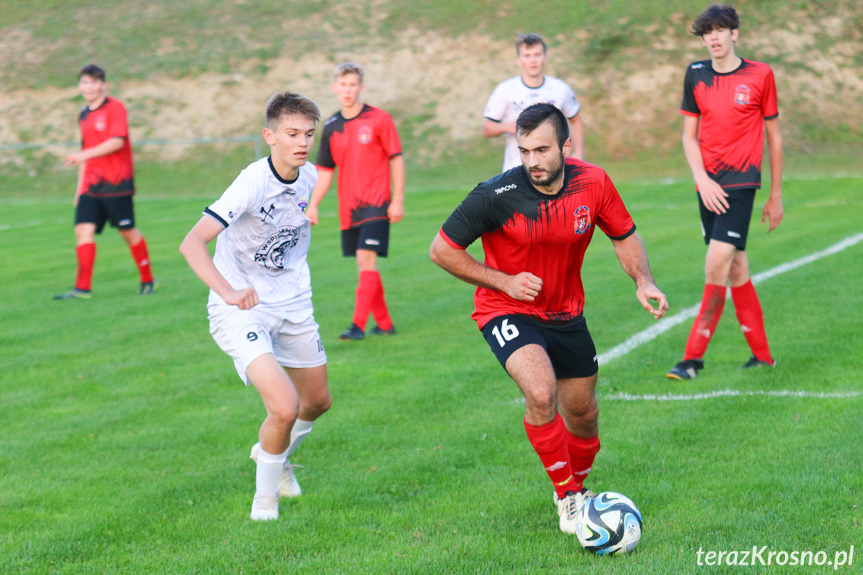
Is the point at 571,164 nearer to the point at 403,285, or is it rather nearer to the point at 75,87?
the point at 403,285

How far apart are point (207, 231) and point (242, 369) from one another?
0.72m

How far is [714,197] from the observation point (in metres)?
7.16

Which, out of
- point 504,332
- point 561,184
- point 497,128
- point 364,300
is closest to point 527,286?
point 504,332

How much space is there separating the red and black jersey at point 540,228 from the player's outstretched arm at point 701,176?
2584 mm

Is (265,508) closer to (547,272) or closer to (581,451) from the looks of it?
(581,451)

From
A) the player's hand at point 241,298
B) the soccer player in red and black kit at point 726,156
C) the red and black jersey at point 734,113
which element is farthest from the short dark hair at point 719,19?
the player's hand at point 241,298

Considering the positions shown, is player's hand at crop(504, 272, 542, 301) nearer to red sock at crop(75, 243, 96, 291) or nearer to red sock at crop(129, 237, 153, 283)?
red sock at crop(129, 237, 153, 283)

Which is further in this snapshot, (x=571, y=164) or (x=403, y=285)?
(x=403, y=285)

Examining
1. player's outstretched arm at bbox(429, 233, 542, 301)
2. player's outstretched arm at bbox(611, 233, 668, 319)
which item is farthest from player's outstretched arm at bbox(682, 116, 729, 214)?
player's outstretched arm at bbox(429, 233, 542, 301)

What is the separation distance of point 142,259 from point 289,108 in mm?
7727

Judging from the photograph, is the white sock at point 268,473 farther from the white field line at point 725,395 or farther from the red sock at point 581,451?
the white field line at point 725,395

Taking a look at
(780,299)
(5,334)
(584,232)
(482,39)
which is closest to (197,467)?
(584,232)

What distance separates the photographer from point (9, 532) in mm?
4809

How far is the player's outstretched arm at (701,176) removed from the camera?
23.5 feet
